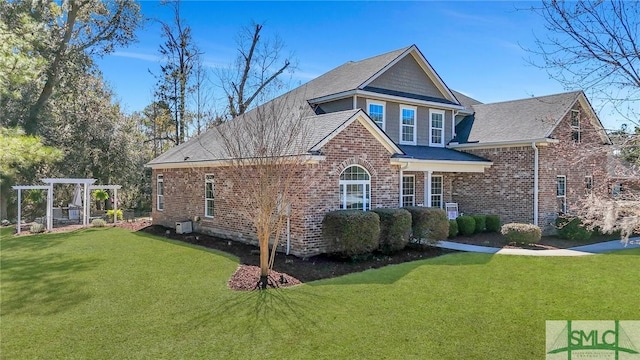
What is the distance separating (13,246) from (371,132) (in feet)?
44.6

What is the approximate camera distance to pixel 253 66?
29.8m

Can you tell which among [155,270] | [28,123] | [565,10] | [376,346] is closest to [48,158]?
[155,270]

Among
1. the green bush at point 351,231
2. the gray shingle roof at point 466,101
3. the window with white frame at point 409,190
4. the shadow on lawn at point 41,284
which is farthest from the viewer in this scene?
the gray shingle roof at point 466,101

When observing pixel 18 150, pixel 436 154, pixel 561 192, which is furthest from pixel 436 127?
pixel 18 150

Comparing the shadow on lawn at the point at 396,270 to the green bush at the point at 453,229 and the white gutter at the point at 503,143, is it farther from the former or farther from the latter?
the white gutter at the point at 503,143

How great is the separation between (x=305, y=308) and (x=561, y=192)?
15615 mm

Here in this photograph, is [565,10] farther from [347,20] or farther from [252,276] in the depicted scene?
[347,20]

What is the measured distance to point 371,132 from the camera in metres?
13.3

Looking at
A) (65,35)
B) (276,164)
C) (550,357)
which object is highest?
(65,35)

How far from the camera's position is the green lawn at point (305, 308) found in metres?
5.89

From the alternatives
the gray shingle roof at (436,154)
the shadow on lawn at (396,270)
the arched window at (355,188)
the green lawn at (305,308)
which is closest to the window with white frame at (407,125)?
the gray shingle roof at (436,154)

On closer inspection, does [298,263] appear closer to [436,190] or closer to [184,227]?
[184,227]

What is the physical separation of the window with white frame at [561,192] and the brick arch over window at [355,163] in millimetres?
10006

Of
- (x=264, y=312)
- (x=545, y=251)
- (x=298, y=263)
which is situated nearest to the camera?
(x=264, y=312)
